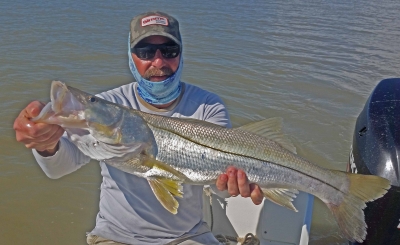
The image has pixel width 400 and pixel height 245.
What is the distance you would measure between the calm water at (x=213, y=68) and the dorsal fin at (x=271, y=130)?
2470mm

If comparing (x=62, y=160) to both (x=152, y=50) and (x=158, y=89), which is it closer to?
(x=158, y=89)

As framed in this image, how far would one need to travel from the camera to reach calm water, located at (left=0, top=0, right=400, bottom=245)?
5.33 metres

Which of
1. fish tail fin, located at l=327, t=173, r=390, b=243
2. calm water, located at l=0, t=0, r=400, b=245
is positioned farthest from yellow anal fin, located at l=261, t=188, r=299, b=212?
calm water, located at l=0, t=0, r=400, b=245

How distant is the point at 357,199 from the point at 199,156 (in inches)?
45.5

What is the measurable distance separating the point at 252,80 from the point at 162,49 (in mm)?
6722

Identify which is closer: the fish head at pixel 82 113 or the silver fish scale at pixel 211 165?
the fish head at pixel 82 113

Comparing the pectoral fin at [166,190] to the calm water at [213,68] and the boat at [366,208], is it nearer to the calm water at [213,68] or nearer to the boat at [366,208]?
the boat at [366,208]

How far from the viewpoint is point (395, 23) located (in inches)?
639

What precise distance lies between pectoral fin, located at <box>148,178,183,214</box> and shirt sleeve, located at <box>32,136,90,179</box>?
2.09ft

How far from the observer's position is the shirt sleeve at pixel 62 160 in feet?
8.92

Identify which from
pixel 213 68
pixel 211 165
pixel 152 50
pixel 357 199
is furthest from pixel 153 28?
pixel 213 68

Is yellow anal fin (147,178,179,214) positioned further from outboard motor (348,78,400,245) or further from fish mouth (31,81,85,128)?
outboard motor (348,78,400,245)

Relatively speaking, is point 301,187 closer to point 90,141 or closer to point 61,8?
point 90,141

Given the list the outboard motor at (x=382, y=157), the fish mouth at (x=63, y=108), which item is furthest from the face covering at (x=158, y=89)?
the outboard motor at (x=382, y=157)
